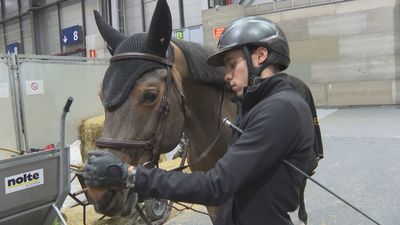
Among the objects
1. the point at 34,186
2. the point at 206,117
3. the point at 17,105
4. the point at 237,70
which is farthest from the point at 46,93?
the point at 237,70

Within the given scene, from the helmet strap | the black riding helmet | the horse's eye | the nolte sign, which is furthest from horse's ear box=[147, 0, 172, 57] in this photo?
the nolte sign

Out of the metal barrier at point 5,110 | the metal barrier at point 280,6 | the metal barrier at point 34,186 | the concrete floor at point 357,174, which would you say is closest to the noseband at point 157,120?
the metal barrier at point 34,186

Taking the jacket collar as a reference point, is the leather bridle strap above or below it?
below

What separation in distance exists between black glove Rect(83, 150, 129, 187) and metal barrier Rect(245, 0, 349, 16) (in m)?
12.5

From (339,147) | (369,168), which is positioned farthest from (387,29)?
(369,168)

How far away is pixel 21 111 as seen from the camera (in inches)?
251

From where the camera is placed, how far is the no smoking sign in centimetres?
647

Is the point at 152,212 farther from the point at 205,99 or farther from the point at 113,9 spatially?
the point at 113,9

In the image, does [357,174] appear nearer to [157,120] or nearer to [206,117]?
[206,117]

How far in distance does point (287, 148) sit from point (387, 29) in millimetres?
11970

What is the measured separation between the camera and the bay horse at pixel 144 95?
5.23ft

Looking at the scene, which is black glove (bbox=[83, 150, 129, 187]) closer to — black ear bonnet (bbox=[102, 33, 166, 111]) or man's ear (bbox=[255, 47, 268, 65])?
black ear bonnet (bbox=[102, 33, 166, 111])

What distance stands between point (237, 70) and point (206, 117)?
2.37 ft

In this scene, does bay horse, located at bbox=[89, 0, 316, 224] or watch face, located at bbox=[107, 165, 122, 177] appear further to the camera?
bay horse, located at bbox=[89, 0, 316, 224]
